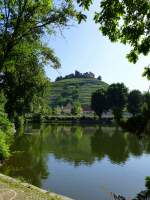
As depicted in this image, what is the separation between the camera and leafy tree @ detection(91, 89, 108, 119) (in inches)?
5842

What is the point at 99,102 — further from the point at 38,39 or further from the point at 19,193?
the point at 19,193

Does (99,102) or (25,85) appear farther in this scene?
(99,102)

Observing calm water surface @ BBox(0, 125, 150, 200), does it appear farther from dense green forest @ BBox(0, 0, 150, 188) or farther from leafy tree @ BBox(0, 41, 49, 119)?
leafy tree @ BBox(0, 41, 49, 119)

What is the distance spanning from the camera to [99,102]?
149375mm

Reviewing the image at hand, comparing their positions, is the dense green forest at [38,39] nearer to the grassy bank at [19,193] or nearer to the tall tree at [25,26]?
the tall tree at [25,26]

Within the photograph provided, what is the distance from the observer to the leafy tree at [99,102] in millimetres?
148375

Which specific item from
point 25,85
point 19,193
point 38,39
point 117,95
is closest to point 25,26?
point 38,39

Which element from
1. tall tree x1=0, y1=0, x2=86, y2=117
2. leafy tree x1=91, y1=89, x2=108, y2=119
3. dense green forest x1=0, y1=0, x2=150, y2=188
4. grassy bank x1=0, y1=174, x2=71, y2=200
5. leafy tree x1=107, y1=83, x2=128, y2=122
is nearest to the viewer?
dense green forest x1=0, y1=0, x2=150, y2=188

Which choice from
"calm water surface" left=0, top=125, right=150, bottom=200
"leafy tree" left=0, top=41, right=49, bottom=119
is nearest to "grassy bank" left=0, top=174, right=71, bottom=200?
"calm water surface" left=0, top=125, right=150, bottom=200

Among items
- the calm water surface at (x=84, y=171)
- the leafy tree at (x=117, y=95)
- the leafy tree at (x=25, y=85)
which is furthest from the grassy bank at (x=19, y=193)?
the leafy tree at (x=117, y=95)

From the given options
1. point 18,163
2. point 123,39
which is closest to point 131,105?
point 18,163

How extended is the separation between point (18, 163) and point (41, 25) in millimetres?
12978

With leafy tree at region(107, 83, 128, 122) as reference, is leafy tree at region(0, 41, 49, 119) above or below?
below

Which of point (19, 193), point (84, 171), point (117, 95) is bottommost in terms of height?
point (84, 171)
